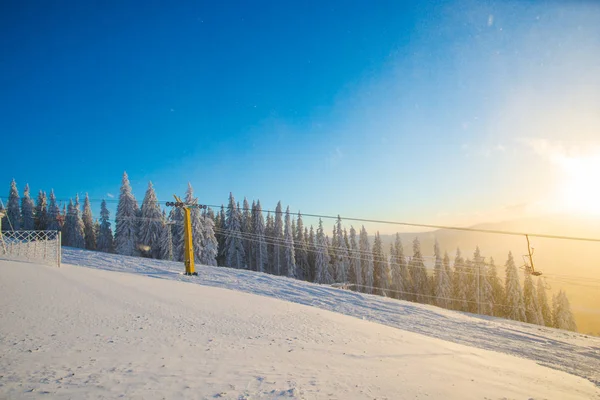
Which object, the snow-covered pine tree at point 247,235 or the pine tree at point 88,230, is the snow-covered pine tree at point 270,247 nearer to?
the snow-covered pine tree at point 247,235

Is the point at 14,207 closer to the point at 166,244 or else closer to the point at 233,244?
the point at 166,244

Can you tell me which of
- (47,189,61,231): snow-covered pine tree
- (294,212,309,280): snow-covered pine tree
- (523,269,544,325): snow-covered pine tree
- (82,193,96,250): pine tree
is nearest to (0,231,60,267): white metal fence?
(47,189,61,231): snow-covered pine tree

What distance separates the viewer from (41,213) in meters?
54.5

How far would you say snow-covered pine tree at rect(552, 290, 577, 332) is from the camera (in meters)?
48.8

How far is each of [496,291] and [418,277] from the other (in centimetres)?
1375

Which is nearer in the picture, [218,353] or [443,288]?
[218,353]

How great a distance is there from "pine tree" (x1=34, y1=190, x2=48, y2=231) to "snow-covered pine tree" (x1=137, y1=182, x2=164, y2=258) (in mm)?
28658

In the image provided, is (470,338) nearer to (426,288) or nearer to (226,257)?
(226,257)

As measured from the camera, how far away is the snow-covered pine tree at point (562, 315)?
48781 mm

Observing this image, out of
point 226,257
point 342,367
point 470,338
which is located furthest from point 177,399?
point 226,257

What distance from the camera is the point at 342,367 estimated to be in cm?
570

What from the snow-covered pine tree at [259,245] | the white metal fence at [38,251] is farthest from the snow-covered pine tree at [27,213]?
the white metal fence at [38,251]

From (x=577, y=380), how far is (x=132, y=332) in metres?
12.6

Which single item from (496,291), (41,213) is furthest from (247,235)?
(496,291)
